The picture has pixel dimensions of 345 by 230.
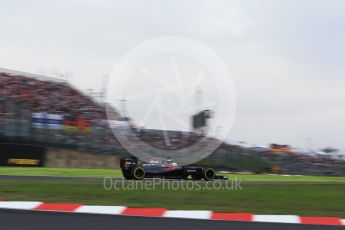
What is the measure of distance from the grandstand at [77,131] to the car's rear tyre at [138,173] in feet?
12.8

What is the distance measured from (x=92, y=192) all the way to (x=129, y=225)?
2.67 m

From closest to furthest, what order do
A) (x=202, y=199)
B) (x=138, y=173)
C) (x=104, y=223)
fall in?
(x=104, y=223) < (x=202, y=199) < (x=138, y=173)

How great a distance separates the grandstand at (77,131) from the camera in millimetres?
19047

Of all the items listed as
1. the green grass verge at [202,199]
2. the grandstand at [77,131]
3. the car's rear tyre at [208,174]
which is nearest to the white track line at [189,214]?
the green grass verge at [202,199]

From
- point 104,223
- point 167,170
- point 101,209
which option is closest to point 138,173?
point 167,170

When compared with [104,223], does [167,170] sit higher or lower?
higher

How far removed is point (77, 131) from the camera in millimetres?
21297

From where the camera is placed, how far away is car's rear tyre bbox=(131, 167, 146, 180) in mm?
12305

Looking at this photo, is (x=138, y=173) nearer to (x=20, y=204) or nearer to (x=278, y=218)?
(x=20, y=204)

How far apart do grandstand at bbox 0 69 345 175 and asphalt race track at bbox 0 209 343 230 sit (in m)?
11.0

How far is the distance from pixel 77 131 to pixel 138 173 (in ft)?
31.1

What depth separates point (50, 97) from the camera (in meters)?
23.6

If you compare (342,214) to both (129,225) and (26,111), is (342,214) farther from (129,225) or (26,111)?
(26,111)

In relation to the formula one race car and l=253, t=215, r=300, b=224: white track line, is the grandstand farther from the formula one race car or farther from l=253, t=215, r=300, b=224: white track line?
l=253, t=215, r=300, b=224: white track line
